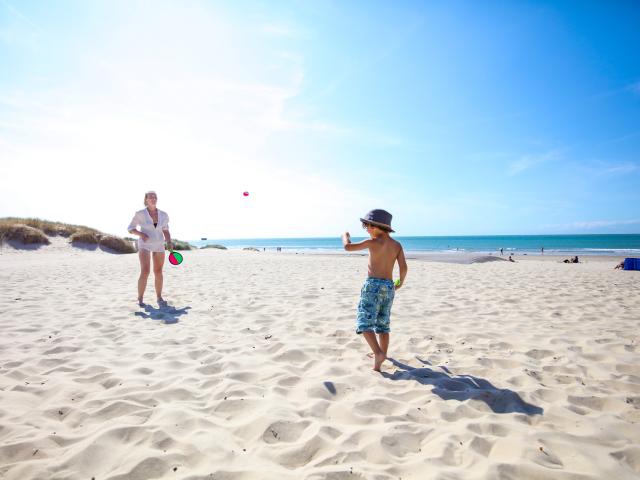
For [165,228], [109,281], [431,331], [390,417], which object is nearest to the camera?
[390,417]

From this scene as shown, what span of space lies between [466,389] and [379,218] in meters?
1.88

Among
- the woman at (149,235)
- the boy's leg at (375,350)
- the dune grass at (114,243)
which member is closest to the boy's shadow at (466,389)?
the boy's leg at (375,350)

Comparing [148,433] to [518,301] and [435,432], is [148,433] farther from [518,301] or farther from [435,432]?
[518,301]

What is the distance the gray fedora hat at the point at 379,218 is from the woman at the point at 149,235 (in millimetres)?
4537

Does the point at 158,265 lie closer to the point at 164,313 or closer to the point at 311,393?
the point at 164,313

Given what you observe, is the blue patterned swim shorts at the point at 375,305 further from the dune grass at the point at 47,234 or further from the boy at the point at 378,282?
the dune grass at the point at 47,234

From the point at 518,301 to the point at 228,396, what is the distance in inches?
249

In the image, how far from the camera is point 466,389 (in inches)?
125

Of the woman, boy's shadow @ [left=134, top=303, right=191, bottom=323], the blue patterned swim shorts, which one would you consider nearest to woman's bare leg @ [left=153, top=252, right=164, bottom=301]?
the woman

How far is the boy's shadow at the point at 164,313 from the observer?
5477mm

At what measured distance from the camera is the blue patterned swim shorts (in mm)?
3645

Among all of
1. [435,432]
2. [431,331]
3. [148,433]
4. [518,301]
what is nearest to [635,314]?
[518,301]

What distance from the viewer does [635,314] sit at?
5.86 meters

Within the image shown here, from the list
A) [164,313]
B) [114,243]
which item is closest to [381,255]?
[164,313]
